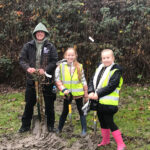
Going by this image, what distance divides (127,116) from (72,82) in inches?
91.0

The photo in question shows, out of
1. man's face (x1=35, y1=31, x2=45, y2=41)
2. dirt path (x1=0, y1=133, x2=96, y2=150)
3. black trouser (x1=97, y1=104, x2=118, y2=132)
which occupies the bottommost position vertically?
dirt path (x1=0, y1=133, x2=96, y2=150)

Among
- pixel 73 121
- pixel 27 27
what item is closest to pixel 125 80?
pixel 73 121

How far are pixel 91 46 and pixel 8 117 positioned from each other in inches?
182

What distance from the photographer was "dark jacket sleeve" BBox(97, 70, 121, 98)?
3900 millimetres

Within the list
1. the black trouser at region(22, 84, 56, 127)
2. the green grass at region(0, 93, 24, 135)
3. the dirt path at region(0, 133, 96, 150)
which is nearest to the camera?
the dirt path at region(0, 133, 96, 150)

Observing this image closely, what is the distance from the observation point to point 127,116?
244 inches

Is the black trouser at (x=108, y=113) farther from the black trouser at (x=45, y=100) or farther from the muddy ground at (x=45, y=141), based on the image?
the black trouser at (x=45, y=100)

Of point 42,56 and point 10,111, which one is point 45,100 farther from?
point 10,111

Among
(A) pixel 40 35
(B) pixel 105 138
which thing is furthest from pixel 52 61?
(B) pixel 105 138

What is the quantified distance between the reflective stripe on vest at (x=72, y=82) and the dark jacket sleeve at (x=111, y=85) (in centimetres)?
78

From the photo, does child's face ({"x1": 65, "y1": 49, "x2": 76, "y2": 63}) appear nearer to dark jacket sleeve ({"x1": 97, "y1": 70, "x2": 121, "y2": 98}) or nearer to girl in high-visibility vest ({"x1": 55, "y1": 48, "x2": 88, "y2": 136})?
girl in high-visibility vest ({"x1": 55, "y1": 48, "x2": 88, "y2": 136})

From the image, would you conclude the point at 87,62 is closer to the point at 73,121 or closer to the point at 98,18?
the point at 98,18

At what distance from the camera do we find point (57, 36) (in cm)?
973

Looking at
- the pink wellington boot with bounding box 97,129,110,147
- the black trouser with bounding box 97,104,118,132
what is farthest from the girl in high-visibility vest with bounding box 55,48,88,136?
the pink wellington boot with bounding box 97,129,110,147
